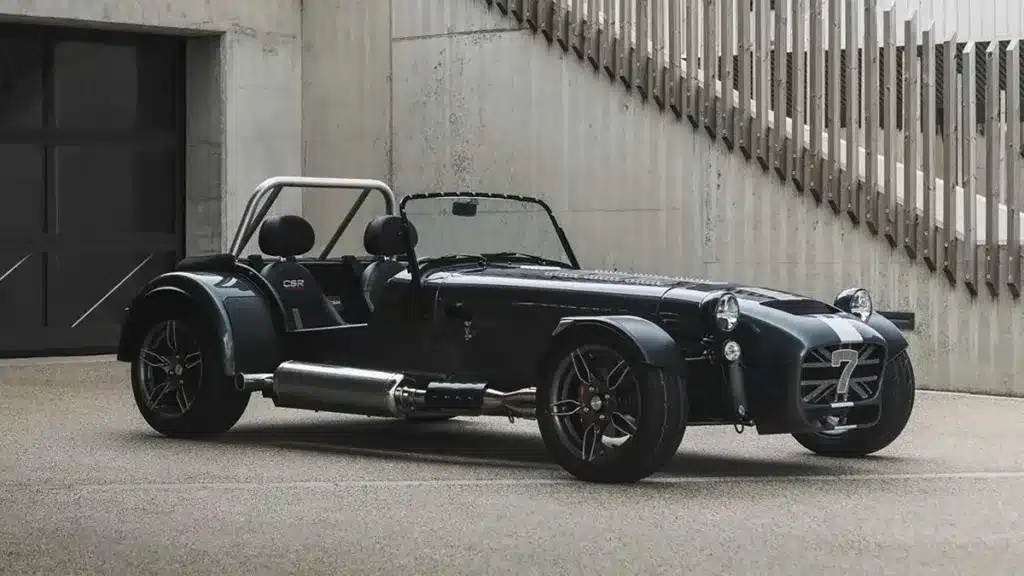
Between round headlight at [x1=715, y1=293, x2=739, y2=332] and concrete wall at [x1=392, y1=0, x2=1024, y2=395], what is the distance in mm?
5686

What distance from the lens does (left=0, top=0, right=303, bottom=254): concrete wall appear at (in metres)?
18.7

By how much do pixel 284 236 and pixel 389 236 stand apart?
82 centimetres

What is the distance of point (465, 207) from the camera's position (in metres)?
10.4

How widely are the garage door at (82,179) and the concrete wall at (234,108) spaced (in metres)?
0.24

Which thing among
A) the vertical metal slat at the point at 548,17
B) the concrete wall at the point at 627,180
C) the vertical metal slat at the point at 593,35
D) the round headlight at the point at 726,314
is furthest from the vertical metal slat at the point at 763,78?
the round headlight at the point at 726,314

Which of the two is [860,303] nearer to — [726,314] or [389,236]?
[726,314]

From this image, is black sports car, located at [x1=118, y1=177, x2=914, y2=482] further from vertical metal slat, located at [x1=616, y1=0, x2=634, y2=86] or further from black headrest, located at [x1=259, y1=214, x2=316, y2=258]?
vertical metal slat, located at [x1=616, y1=0, x2=634, y2=86]

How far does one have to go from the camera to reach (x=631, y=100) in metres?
16.0

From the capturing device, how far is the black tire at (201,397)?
34.2 ft

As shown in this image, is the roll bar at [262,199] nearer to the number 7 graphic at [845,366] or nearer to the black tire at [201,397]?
the black tire at [201,397]

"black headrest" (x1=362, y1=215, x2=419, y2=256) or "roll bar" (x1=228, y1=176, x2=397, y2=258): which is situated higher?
"roll bar" (x1=228, y1=176, x2=397, y2=258)

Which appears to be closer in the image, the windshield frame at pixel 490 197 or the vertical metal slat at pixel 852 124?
the windshield frame at pixel 490 197

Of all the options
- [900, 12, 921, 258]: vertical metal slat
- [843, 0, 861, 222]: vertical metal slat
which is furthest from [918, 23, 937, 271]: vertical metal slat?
[843, 0, 861, 222]: vertical metal slat

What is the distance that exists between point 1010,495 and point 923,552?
6.08 ft
